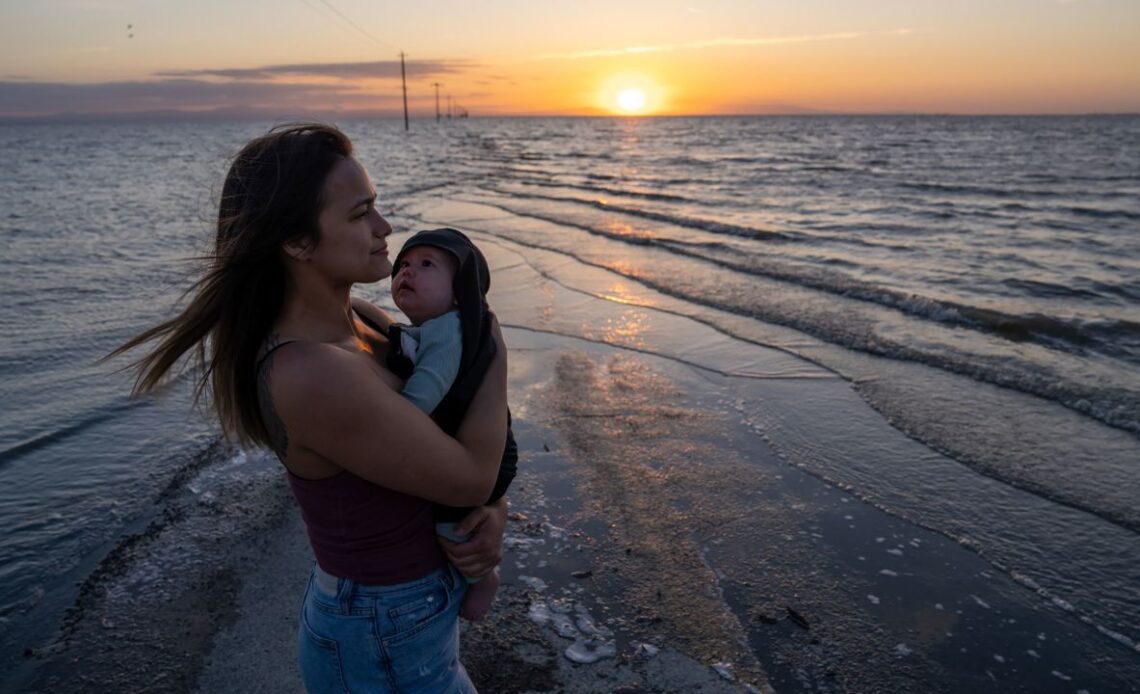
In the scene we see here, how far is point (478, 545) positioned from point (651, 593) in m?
2.20

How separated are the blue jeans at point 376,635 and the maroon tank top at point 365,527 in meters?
0.04

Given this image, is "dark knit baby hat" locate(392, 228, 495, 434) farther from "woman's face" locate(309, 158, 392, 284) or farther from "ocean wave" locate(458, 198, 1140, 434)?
"ocean wave" locate(458, 198, 1140, 434)

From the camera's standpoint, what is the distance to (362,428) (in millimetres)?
1576

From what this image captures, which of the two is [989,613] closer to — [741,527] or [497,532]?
[741,527]

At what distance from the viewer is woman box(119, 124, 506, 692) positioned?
1643 millimetres

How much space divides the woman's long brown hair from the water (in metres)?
0.56

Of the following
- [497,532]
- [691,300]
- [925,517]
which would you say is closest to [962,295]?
[691,300]

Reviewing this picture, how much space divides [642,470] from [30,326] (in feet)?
24.1

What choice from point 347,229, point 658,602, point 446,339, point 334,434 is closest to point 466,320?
point 446,339

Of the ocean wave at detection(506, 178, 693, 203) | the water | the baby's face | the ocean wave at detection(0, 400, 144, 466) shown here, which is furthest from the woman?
the ocean wave at detection(506, 178, 693, 203)

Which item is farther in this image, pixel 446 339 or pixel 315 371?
pixel 446 339

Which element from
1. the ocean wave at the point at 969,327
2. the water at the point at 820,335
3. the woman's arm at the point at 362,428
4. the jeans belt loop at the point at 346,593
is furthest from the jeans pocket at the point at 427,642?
the ocean wave at the point at 969,327

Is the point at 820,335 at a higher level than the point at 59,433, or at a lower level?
lower

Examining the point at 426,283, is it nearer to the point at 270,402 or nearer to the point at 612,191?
the point at 270,402
